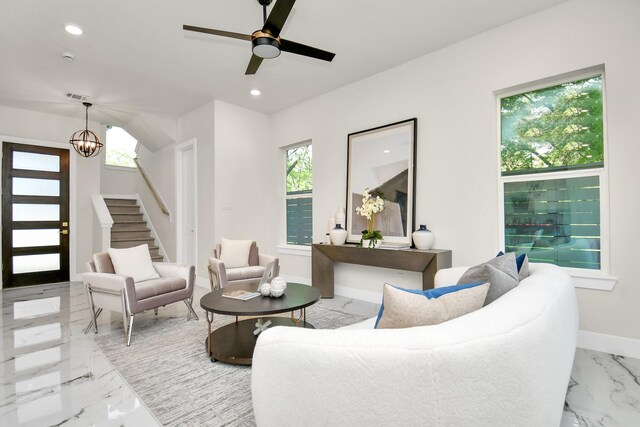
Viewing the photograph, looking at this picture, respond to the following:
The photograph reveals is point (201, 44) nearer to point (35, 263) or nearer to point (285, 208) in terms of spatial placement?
point (285, 208)

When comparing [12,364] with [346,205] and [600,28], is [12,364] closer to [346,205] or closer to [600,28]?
[346,205]

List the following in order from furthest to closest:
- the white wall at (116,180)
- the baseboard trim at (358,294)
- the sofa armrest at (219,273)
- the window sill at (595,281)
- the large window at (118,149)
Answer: the large window at (118,149)
the white wall at (116,180)
the baseboard trim at (358,294)
the sofa armrest at (219,273)
the window sill at (595,281)

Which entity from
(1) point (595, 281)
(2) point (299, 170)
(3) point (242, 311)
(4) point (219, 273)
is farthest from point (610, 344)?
(2) point (299, 170)

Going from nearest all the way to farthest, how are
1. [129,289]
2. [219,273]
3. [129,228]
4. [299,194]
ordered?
[129,289] → [219,273] → [299,194] → [129,228]

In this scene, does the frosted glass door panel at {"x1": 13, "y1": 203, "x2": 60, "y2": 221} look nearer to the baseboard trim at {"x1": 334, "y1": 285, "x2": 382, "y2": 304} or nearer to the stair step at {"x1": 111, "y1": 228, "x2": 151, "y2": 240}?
the stair step at {"x1": 111, "y1": 228, "x2": 151, "y2": 240}

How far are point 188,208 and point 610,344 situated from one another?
5.75m

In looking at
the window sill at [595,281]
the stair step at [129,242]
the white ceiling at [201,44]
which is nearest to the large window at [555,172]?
the window sill at [595,281]

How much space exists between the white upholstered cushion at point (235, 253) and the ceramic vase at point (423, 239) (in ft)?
7.11

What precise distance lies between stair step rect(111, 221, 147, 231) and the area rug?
4.24m

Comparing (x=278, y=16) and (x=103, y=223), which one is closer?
(x=278, y=16)

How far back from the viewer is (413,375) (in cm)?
83

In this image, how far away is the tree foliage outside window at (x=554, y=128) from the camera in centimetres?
278

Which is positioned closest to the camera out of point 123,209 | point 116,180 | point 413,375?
point 413,375

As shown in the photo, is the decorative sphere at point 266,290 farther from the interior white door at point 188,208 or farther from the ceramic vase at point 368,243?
the interior white door at point 188,208
